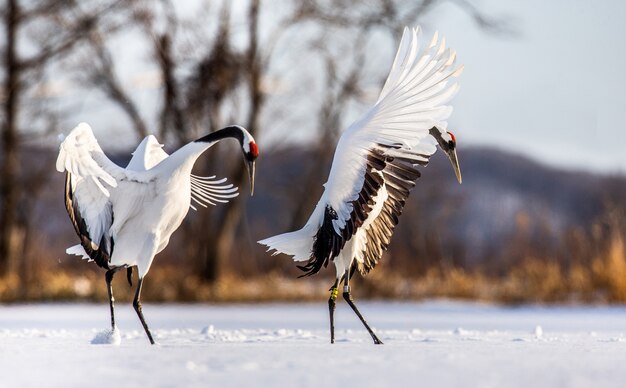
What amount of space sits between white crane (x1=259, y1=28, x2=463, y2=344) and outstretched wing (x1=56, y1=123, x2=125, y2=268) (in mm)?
1175

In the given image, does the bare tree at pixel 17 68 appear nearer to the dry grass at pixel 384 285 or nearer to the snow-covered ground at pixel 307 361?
the dry grass at pixel 384 285

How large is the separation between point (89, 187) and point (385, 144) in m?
2.08

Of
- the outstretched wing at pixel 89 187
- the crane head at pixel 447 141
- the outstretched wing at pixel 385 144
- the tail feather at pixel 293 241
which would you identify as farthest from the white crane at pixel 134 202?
the crane head at pixel 447 141

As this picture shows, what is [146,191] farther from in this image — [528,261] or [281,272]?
[281,272]

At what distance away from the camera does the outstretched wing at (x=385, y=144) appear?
6.38 m

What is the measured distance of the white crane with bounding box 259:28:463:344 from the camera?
638 centimetres

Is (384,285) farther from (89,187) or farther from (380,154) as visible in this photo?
(380,154)

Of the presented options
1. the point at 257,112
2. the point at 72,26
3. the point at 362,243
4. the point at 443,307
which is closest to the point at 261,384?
the point at 362,243

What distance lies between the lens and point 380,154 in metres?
6.37

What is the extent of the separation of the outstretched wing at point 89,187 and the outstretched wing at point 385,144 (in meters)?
1.20

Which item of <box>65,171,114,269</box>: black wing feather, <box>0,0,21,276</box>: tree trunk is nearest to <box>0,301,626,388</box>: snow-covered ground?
<box>65,171,114,269</box>: black wing feather

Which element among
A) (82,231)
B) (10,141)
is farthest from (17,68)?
(82,231)

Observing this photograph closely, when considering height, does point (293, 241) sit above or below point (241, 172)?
below

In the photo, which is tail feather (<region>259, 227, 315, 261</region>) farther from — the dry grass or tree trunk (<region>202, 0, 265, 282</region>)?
tree trunk (<region>202, 0, 265, 282</region>)
